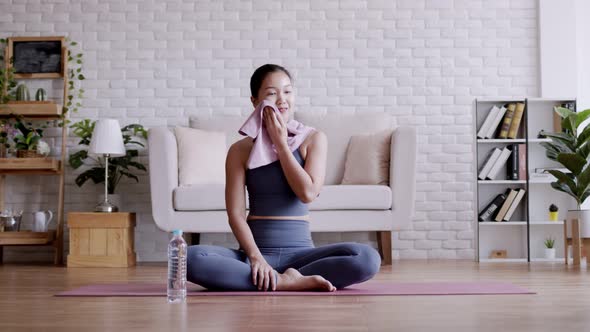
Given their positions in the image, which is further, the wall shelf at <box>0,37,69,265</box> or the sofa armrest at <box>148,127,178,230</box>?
the wall shelf at <box>0,37,69,265</box>

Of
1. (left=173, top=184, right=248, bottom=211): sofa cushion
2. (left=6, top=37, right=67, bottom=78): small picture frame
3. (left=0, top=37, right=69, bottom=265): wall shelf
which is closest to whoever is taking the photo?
(left=173, top=184, right=248, bottom=211): sofa cushion

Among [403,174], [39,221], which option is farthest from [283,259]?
[39,221]

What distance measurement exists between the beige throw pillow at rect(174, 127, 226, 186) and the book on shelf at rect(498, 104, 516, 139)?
181cm

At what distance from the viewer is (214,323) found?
185 cm

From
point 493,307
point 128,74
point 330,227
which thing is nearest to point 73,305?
point 493,307

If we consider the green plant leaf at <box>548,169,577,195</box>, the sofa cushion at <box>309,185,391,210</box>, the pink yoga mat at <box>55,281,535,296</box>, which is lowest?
the pink yoga mat at <box>55,281,535,296</box>

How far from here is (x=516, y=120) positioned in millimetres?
5059

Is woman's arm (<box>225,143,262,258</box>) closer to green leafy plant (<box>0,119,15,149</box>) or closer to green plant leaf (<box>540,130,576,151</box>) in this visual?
green plant leaf (<box>540,130,576,151</box>)

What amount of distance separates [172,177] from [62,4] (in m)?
1.79

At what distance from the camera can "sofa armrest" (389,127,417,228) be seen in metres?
4.65

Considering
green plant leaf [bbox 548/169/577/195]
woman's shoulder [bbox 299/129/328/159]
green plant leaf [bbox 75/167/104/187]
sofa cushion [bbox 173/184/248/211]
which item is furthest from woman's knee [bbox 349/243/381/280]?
green plant leaf [bbox 75/167/104/187]

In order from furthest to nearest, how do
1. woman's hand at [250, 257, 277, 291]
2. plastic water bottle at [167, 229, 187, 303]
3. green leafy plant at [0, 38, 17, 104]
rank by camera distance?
1. green leafy plant at [0, 38, 17, 104]
2. woman's hand at [250, 257, 277, 291]
3. plastic water bottle at [167, 229, 187, 303]

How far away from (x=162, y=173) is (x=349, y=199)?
1.13 m

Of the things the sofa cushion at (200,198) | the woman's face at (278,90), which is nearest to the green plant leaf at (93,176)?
the sofa cushion at (200,198)
